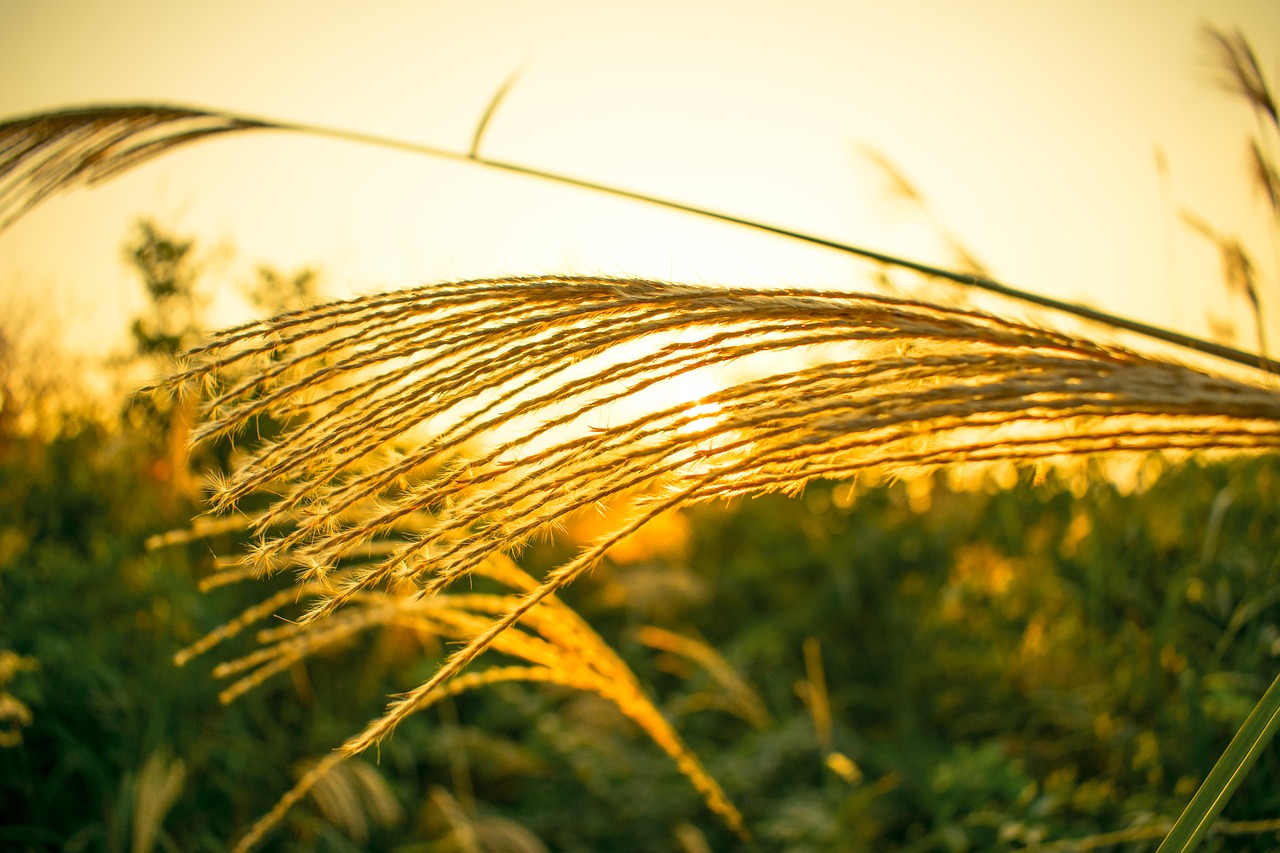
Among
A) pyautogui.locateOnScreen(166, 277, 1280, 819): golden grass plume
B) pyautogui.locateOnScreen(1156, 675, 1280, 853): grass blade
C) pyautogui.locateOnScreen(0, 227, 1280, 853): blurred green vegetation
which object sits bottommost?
pyautogui.locateOnScreen(0, 227, 1280, 853): blurred green vegetation

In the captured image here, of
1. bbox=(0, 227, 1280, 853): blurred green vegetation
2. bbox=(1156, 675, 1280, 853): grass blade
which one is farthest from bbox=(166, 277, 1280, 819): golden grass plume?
bbox=(0, 227, 1280, 853): blurred green vegetation

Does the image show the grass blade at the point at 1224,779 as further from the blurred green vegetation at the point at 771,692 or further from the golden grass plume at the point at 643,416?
the blurred green vegetation at the point at 771,692

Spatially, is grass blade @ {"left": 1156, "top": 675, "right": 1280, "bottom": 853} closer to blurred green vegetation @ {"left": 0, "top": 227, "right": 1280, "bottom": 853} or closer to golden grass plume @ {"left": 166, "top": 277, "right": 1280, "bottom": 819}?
golden grass plume @ {"left": 166, "top": 277, "right": 1280, "bottom": 819}

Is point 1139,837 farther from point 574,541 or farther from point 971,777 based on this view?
point 574,541

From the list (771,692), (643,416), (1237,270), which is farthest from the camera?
(771,692)

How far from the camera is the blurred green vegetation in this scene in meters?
1.88

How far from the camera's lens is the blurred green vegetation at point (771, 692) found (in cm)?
188

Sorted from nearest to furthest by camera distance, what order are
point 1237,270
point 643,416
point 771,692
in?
point 643,416
point 1237,270
point 771,692

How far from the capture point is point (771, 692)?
3.12m

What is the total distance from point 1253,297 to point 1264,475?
1.34 meters

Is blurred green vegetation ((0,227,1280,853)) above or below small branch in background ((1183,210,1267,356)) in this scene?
below

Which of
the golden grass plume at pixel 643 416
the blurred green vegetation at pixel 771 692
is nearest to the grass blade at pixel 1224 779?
the golden grass plume at pixel 643 416

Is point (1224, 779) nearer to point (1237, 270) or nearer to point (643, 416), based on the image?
point (643, 416)

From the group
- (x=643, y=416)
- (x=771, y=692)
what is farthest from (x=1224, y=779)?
(x=771, y=692)
